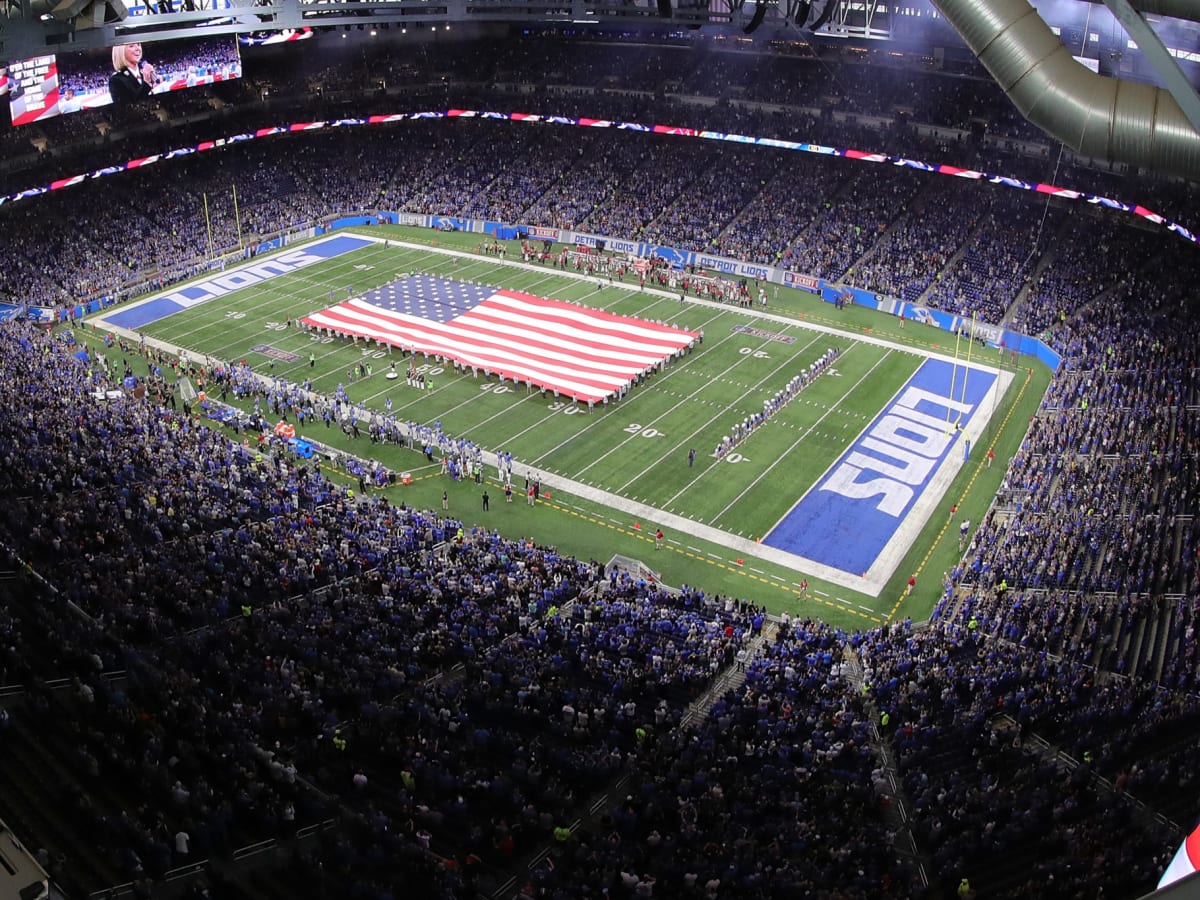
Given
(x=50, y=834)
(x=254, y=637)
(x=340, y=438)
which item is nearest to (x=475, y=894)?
(x=50, y=834)

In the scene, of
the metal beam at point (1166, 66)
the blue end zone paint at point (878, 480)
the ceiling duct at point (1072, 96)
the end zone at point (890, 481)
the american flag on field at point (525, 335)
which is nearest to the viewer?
the metal beam at point (1166, 66)

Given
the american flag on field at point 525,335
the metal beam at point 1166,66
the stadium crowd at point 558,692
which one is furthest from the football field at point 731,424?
the metal beam at point 1166,66

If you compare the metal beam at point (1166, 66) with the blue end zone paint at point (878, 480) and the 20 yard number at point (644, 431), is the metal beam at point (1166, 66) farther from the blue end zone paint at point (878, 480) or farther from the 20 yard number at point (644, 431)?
the 20 yard number at point (644, 431)

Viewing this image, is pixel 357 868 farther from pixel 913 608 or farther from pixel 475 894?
pixel 913 608

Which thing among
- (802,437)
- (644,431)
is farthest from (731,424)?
(644,431)

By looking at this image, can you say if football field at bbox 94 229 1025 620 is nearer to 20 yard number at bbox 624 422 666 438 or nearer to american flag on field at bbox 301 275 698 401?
20 yard number at bbox 624 422 666 438

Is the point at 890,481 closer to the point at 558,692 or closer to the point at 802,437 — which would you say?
the point at 802,437
